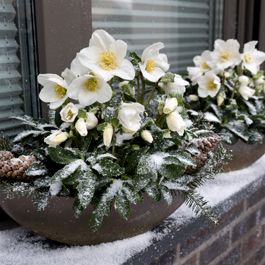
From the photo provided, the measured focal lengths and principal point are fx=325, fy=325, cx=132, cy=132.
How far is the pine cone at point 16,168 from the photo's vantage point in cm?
68

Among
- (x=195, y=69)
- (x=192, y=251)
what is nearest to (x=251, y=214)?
(x=192, y=251)

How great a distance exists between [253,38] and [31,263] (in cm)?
Answer: 153

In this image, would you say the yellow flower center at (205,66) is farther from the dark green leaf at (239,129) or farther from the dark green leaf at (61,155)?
the dark green leaf at (61,155)

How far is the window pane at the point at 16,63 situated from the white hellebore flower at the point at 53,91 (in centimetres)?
28

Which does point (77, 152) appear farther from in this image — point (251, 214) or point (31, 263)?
point (251, 214)

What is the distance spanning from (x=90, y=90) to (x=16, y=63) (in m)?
0.39

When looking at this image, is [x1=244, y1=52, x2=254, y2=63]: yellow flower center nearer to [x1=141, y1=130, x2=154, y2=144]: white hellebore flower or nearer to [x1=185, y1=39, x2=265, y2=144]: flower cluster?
[x1=185, y1=39, x2=265, y2=144]: flower cluster

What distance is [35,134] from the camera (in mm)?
815

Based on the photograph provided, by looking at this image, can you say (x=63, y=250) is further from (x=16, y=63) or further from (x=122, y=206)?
(x=16, y=63)

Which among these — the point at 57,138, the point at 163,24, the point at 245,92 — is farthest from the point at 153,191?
the point at 163,24

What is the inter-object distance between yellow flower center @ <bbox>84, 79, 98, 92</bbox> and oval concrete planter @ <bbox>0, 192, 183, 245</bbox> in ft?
0.78

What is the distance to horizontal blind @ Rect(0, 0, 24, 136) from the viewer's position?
90cm

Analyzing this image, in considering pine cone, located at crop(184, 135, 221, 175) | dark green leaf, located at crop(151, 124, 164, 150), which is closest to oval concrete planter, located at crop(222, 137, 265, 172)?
pine cone, located at crop(184, 135, 221, 175)

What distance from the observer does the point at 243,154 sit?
3.95ft
